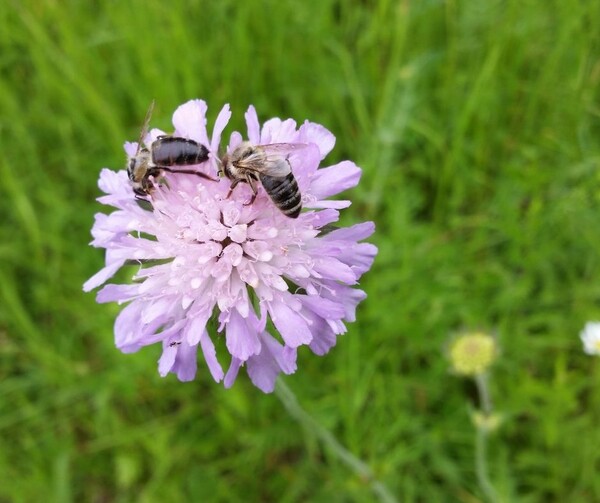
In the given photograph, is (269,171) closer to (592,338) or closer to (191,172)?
(191,172)

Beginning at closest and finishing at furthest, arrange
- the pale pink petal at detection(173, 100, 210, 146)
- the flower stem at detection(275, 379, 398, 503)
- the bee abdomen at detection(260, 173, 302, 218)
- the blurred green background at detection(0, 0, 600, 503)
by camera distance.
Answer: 1. the bee abdomen at detection(260, 173, 302, 218)
2. the pale pink petal at detection(173, 100, 210, 146)
3. the flower stem at detection(275, 379, 398, 503)
4. the blurred green background at detection(0, 0, 600, 503)

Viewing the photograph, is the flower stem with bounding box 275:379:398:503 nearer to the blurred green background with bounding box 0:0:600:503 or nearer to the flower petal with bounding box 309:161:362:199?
the blurred green background with bounding box 0:0:600:503

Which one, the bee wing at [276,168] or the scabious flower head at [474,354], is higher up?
the bee wing at [276,168]

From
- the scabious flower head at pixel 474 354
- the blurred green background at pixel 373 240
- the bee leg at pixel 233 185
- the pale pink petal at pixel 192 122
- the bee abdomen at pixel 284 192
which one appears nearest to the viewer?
the bee abdomen at pixel 284 192

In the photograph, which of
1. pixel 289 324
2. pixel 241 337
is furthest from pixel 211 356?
pixel 289 324

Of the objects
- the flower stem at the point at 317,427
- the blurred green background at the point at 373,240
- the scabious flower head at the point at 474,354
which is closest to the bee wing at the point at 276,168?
the flower stem at the point at 317,427

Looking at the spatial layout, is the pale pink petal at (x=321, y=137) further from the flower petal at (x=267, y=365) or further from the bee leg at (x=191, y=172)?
the flower petal at (x=267, y=365)

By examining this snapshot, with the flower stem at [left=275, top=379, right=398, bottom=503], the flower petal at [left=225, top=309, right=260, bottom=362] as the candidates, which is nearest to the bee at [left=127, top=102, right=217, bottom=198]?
the flower petal at [left=225, top=309, right=260, bottom=362]
